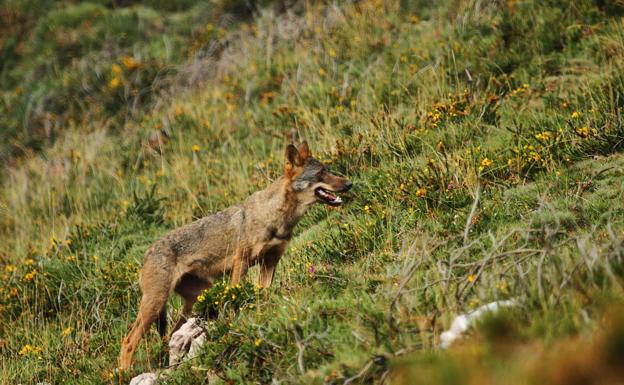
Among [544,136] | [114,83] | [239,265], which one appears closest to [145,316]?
[239,265]

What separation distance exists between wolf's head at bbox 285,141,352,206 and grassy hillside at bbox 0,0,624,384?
485 mm

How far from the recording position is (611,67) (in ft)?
27.5

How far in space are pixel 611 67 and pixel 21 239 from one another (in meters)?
9.15

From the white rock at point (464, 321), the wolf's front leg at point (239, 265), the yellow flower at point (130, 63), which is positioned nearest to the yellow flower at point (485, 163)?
the wolf's front leg at point (239, 265)

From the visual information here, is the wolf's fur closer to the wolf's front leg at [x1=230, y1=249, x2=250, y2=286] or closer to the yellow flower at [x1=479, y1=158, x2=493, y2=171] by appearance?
the wolf's front leg at [x1=230, y1=249, x2=250, y2=286]

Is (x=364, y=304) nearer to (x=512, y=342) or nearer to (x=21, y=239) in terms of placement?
(x=512, y=342)

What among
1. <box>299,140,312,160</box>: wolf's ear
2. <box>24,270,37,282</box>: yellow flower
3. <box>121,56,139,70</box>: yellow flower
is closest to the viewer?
<box>299,140,312,160</box>: wolf's ear

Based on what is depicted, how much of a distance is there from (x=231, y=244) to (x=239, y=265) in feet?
1.28

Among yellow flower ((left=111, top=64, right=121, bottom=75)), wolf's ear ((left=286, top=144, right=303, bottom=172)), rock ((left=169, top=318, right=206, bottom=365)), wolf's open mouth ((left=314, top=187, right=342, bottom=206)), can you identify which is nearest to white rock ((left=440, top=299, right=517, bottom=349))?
rock ((left=169, top=318, right=206, bottom=365))

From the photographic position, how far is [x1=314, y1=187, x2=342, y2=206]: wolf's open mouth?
23.3ft

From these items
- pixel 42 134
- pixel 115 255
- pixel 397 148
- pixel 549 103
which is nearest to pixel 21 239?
pixel 115 255

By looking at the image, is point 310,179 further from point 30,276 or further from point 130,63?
point 130,63

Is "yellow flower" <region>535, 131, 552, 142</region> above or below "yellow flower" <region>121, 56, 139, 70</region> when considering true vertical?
above

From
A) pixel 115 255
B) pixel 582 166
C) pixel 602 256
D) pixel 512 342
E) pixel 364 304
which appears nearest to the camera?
pixel 512 342
